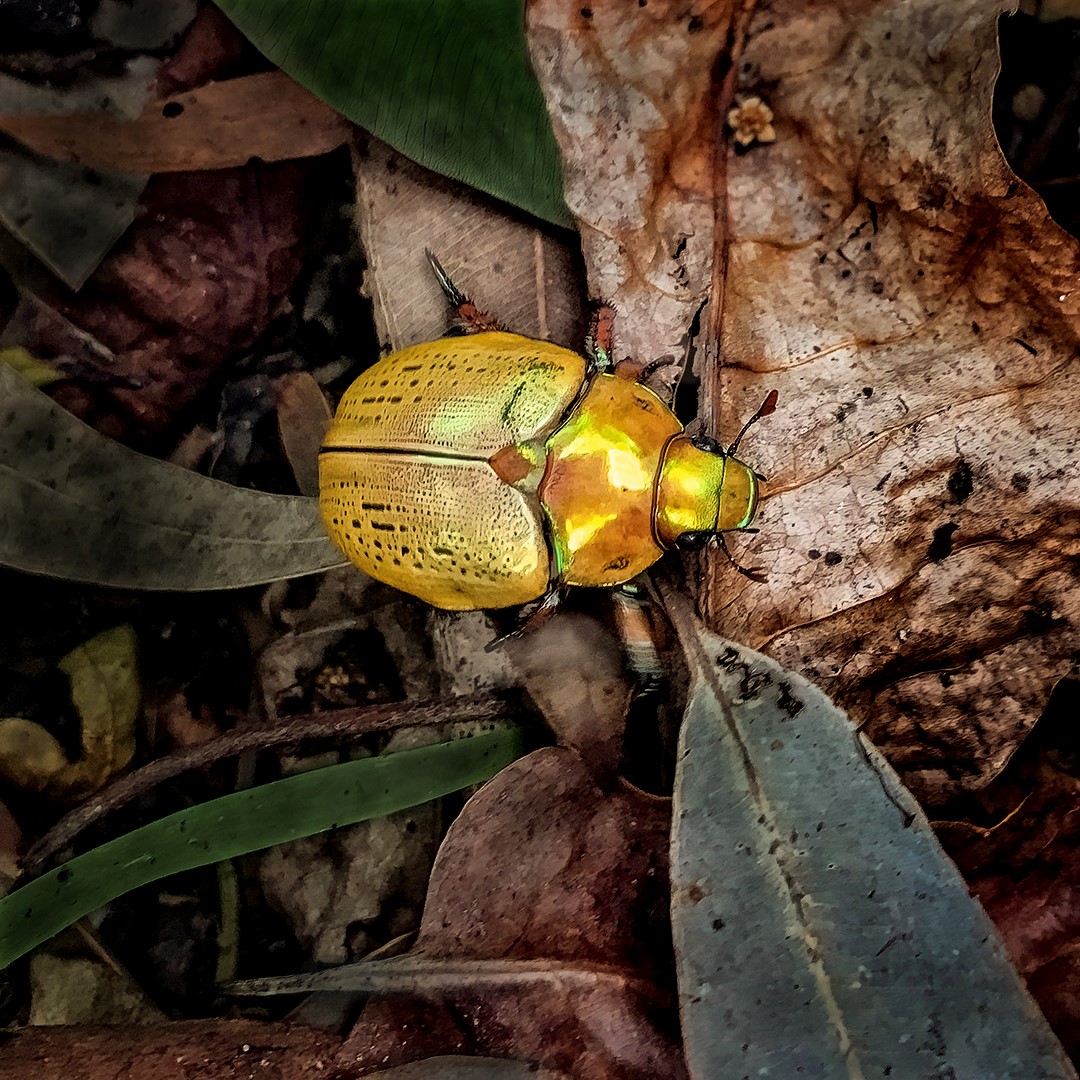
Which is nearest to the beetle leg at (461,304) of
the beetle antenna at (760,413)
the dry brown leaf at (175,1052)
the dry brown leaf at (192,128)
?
the dry brown leaf at (192,128)

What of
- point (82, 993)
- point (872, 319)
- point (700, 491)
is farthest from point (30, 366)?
point (872, 319)

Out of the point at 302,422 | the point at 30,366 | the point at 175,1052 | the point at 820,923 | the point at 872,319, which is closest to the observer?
the point at 820,923

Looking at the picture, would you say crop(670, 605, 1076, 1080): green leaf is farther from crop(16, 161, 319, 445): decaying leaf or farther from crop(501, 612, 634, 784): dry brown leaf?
crop(16, 161, 319, 445): decaying leaf

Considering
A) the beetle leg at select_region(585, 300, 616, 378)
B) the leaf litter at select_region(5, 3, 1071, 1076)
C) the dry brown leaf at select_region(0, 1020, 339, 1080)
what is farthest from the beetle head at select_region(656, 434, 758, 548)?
the dry brown leaf at select_region(0, 1020, 339, 1080)

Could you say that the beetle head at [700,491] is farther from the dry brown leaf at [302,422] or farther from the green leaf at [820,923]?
the dry brown leaf at [302,422]

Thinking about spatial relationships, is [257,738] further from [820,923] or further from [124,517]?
[820,923]

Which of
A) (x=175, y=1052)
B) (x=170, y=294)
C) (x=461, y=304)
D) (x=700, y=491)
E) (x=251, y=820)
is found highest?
(x=461, y=304)

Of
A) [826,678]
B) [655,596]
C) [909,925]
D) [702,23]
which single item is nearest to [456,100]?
[702,23]

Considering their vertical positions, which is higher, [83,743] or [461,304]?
[461,304]
